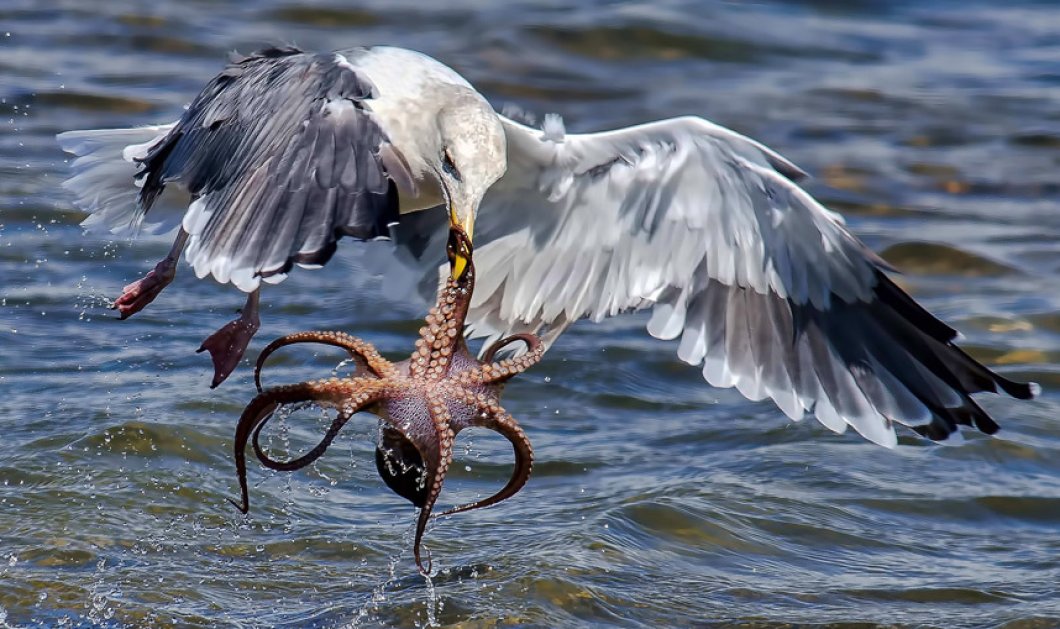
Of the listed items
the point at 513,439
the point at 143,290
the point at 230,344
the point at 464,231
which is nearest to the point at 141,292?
the point at 143,290

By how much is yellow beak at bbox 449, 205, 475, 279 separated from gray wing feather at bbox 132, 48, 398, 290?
29 cm

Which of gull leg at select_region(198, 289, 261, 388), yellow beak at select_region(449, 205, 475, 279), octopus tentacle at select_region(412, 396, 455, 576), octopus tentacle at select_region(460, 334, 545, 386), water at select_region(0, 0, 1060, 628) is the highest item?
yellow beak at select_region(449, 205, 475, 279)

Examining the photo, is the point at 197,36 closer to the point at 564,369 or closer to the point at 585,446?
the point at 564,369

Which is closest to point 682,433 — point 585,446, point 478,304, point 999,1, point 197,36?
point 585,446

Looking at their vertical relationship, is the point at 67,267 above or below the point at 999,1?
below

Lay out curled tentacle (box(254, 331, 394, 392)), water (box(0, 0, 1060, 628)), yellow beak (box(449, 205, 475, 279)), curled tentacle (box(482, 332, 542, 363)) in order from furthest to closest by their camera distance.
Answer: water (box(0, 0, 1060, 628)) < curled tentacle (box(482, 332, 542, 363)) < yellow beak (box(449, 205, 475, 279)) < curled tentacle (box(254, 331, 394, 392))

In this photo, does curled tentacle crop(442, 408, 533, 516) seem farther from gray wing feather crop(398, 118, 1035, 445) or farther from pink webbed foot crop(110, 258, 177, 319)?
pink webbed foot crop(110, 258, 177, 319)

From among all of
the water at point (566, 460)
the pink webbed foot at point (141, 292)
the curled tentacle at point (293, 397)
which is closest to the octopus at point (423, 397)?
the curled tentacle at point (293, 397)

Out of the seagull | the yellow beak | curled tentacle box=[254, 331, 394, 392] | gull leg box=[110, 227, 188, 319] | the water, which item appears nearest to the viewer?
curled tentacle box=[254, 331, 394, 392]

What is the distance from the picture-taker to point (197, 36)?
1113 centimetres

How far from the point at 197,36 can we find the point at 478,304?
6.34 meters

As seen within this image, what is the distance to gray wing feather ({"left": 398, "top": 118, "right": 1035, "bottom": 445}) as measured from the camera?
4.91 meters

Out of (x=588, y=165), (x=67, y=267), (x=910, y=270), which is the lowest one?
(x=67, y=267)

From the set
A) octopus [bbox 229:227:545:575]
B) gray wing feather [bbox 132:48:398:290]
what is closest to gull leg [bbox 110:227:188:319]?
gray wing feather [bbox 132:48:398:290]
